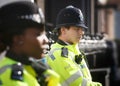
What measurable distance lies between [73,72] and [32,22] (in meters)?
1.96

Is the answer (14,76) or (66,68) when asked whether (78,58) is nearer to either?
(66,68)

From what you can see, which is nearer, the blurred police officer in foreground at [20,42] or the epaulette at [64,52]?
the blurred police officer in foreground at [20,42]

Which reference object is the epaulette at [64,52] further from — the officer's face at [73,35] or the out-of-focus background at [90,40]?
the out-of-focus background at [90,40]

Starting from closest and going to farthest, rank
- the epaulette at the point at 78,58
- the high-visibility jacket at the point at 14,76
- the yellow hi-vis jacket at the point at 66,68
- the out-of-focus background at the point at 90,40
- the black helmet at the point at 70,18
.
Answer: the high-visibility jacket at the point at 14,76
the yellow hi-vis jacket at the point at 66,68
the epaulette at the point at 78,58
the black helmet at the point at 70,18
the out-of-focus background at the point at 90,40

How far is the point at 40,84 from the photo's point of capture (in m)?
3.61

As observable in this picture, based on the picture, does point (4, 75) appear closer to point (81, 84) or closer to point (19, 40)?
point (19, 40)

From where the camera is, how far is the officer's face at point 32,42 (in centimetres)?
338

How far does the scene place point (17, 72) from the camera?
11.0ft

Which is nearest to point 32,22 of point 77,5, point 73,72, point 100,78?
point 73,72

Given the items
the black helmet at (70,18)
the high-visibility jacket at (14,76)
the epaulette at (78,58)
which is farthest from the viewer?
the black helmet at (70,18)

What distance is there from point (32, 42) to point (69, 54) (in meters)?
2.10

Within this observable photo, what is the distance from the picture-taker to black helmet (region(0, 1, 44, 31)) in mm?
3389

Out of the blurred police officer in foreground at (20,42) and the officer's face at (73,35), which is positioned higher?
the blurred police officer in foreground at (20,42)

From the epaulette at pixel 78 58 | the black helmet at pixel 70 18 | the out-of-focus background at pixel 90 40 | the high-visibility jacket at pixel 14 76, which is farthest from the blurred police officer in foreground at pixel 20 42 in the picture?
the black helmet at pixel 70 18
